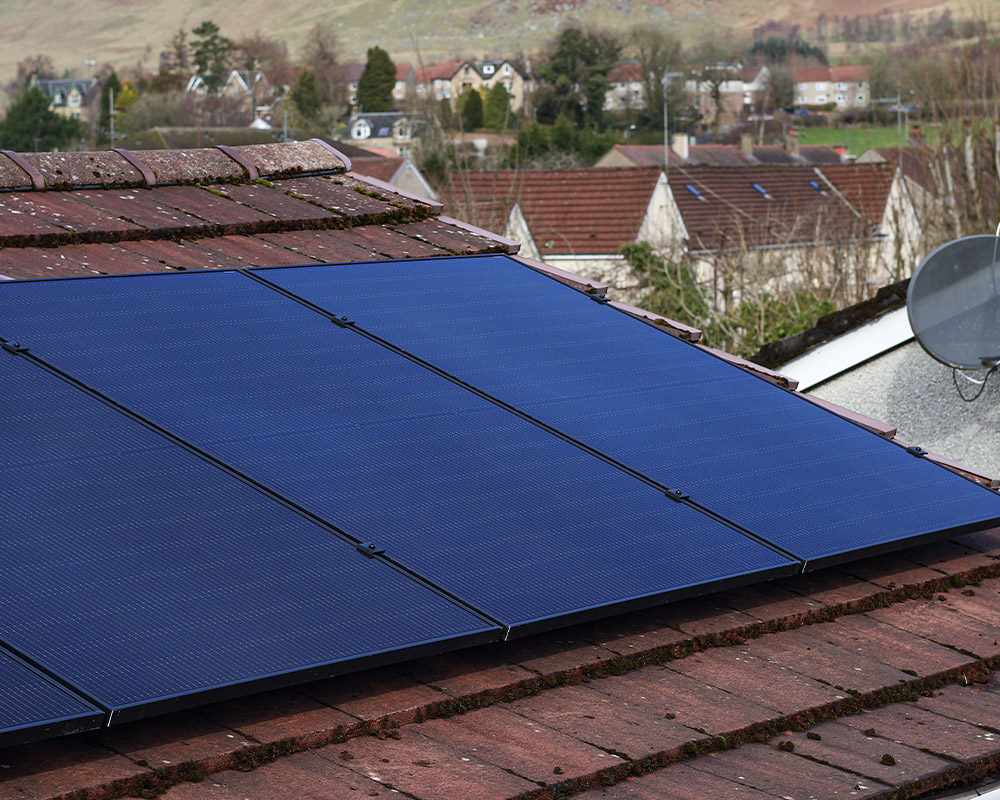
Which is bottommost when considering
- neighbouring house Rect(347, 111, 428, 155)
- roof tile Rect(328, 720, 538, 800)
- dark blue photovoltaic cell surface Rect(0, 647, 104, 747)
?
roof tile Rect(328, 720, 538, 800)

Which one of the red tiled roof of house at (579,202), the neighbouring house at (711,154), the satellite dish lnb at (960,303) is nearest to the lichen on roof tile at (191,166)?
the satellite dish lnb at (960,303)

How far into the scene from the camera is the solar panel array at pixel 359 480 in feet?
14.0

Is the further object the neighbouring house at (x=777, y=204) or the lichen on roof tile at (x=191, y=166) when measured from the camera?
the neighbouring house at (x=777, y=204)

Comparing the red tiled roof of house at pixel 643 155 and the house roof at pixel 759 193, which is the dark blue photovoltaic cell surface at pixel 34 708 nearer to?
the house roof at pixel 759 193

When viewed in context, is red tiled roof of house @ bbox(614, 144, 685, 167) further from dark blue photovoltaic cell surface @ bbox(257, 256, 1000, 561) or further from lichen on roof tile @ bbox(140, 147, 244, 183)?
dark blue photovoltaic cell surface @ bbox(257, 256, 1000, 561)

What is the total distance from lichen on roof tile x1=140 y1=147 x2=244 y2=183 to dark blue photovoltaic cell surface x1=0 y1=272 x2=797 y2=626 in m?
3.26

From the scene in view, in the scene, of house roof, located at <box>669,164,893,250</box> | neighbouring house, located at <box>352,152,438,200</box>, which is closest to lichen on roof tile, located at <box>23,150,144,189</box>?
house roof, located at <box>669,164,893,250</box>

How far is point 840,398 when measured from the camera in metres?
14.2

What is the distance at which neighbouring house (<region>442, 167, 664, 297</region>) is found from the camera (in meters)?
48.2

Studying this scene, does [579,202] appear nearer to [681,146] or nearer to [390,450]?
[390,450]

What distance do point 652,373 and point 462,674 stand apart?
268 cm

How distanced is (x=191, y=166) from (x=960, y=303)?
5.88 meters

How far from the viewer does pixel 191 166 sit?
990 centimetres

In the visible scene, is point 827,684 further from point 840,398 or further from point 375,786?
point 840,398
